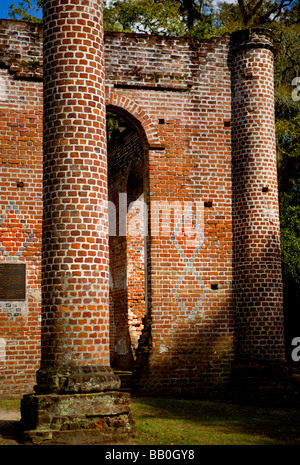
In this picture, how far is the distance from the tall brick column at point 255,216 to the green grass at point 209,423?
62.7 inches

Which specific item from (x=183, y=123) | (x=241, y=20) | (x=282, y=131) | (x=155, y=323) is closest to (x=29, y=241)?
(x=155, y=323)

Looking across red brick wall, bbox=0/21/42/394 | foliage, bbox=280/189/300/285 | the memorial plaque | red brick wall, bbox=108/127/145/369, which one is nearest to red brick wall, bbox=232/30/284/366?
red brick wall, bbox=0/21/42/394

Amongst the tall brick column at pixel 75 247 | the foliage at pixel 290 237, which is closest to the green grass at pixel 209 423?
the tall brick column at pixel 75 247

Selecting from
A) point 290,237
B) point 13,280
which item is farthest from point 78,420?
point 290,237

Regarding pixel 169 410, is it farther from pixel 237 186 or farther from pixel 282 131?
pixel 282 131

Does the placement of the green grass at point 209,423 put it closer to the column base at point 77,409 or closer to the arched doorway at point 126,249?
the column base at point 77,409

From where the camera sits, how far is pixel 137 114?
11.6m

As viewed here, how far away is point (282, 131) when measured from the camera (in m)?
18.9

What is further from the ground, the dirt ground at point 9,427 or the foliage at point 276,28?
the foliage at point 276,28

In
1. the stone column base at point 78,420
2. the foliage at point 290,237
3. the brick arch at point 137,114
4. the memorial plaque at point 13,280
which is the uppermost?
the brick arch at point 137,114

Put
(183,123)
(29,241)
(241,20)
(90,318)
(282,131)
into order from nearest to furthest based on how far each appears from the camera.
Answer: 1. (90,318)
2. (29,241)
3. (183,123)
4. (282,131)
5. (241,20)

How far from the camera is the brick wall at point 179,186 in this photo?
11.1 m

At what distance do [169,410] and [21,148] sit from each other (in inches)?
208

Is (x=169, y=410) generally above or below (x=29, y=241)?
below
